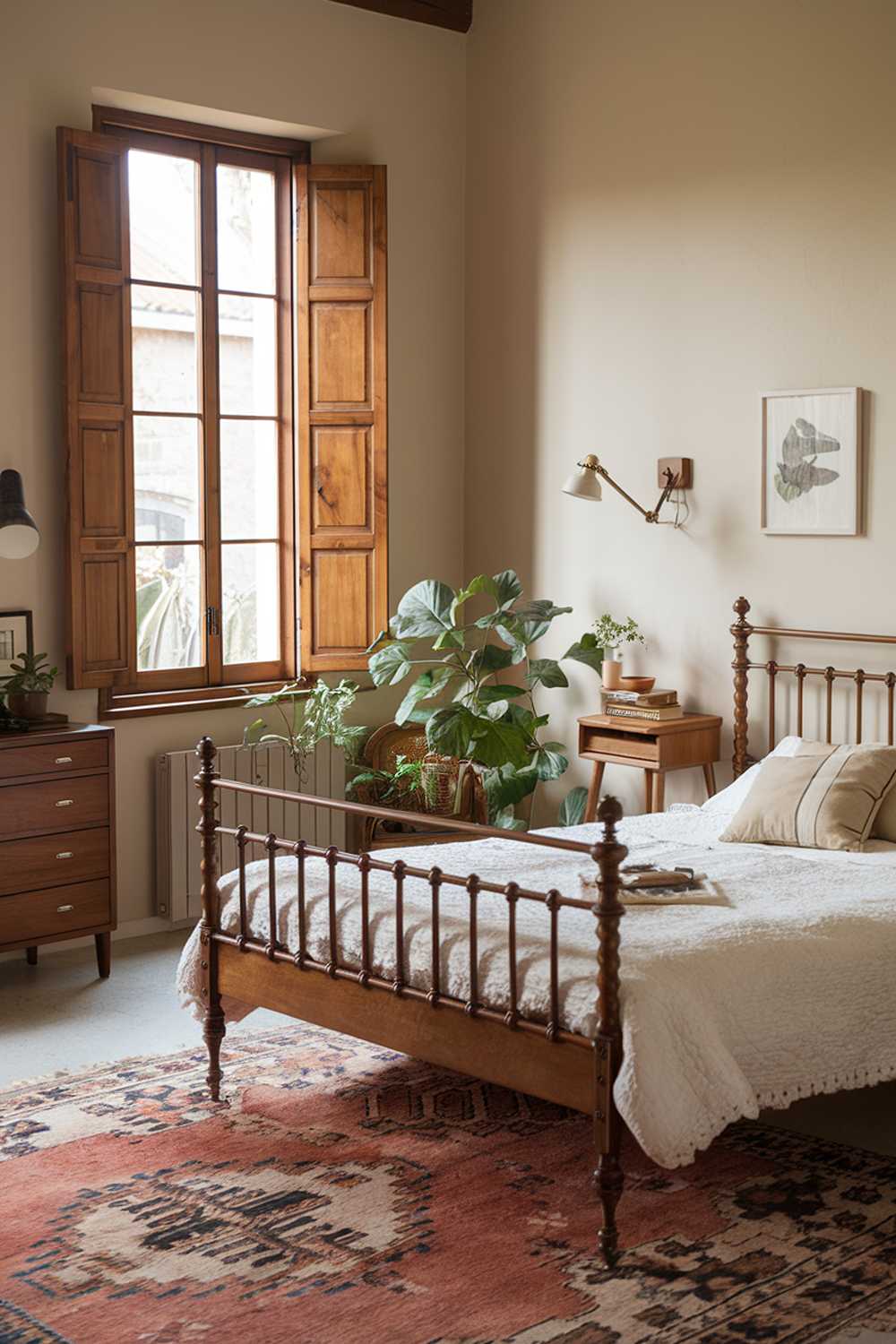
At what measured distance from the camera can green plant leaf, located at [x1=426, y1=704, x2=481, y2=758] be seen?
573cm

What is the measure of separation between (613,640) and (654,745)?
2.01 ft

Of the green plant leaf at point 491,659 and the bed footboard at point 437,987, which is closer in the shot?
the bed footboard at point 437,987

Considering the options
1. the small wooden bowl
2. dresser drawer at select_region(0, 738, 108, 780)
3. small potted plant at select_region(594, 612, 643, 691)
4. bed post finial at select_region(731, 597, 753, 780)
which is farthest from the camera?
small potted plant at select_region(594, 612, 643, 691)

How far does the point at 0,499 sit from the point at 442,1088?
2432 millimetres

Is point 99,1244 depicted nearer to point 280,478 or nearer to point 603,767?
point 603,767

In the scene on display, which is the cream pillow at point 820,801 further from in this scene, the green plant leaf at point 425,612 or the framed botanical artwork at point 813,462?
the green plant leaf at point 425,612

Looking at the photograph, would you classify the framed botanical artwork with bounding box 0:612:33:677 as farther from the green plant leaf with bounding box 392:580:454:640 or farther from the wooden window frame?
the green plant leaf with bounding box 392:580:454:640

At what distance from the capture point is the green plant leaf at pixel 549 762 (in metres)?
6.02

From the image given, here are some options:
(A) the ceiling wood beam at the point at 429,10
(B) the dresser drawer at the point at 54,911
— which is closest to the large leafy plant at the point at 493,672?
(B) the dresser drawer at the point at 54,911

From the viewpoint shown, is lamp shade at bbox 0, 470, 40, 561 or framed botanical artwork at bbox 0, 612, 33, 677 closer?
lamp shade at bbox 0, 470, 40, 561

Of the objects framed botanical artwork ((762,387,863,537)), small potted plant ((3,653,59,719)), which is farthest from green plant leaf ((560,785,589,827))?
small potted plant ((3,653,59,719))

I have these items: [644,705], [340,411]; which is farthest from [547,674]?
[340,411]

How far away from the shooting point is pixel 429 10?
6555mm

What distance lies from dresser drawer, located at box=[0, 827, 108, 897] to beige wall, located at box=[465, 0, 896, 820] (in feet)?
6.72
